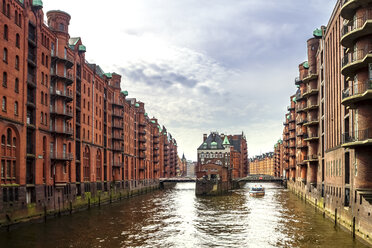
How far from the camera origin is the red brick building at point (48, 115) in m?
43.7

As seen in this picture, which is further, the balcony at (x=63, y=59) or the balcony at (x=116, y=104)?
the balcony at (x=116, y=104)

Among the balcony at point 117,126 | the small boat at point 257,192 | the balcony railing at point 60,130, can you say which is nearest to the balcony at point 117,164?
the balcony at point 117,126

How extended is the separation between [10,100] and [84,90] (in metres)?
27.6

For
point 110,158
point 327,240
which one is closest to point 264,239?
point 327,240

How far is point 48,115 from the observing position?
5453 cm

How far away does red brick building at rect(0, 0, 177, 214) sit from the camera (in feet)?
143

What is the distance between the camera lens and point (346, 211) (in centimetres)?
4069

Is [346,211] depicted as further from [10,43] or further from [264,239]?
[10,43]

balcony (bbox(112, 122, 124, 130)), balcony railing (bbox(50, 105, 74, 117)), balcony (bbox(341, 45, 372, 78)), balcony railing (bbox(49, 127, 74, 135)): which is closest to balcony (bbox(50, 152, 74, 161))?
balcony railing (bbox(49, 127, 74, 135))

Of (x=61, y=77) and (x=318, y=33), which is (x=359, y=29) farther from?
(x=61, y=77)

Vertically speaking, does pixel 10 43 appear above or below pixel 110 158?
above

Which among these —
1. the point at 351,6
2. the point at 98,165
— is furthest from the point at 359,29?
the point at 98,165

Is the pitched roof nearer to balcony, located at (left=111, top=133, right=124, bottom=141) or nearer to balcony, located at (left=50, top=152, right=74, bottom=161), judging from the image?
balcony, located at (left=111, top=133, right=124, bottom=141)

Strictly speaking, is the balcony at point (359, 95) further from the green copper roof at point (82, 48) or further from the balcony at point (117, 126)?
the balcony at point (117, 126)
